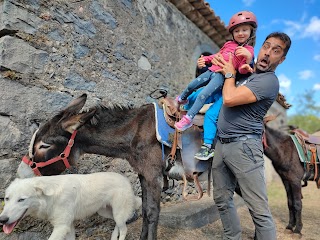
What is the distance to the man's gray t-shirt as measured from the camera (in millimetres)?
2408

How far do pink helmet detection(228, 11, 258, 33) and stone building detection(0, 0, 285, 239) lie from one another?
206 centimetres

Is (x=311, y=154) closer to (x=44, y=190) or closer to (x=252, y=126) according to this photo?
(x=252, y=126)

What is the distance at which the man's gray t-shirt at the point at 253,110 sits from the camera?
2408 millimetres

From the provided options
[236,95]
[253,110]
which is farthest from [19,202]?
[253,110]

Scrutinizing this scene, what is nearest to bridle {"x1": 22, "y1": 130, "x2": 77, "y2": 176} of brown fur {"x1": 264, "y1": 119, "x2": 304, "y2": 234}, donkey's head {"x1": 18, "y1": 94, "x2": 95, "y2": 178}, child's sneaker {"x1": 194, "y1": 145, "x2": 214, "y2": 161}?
donkey's head {"x1": 18, "y1": 94, "x2": 95, "y2": 178}

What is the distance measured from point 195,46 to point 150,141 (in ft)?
15.3

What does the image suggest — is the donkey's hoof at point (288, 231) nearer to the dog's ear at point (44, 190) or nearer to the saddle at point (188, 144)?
the saddle at point (188, 144)

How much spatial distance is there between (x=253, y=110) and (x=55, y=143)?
2.06m

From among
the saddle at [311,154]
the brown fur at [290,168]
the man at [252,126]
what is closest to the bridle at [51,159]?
the man at [252,126]

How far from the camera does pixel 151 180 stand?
9.86 feet

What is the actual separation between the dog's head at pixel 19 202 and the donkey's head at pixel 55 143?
0.41 meters

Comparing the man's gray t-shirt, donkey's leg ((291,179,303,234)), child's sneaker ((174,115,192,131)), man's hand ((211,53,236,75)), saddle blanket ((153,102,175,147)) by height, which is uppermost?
man's hand ((211,53,236,75))

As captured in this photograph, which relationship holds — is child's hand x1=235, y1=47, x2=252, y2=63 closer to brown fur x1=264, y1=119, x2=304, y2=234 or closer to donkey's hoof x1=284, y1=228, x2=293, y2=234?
brown fur x1=264, y1=119, x2=304, y2=234

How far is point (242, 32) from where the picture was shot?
10.3ft
